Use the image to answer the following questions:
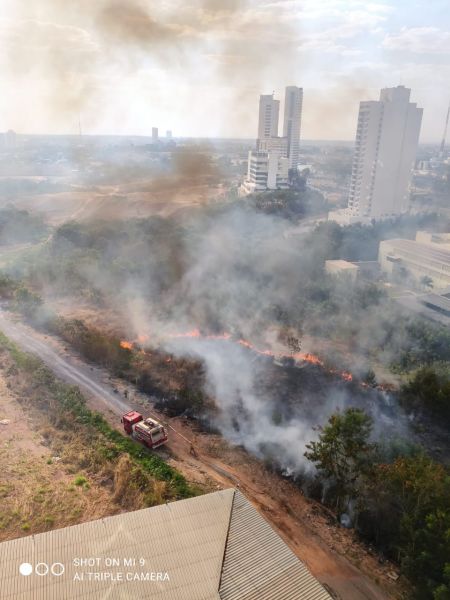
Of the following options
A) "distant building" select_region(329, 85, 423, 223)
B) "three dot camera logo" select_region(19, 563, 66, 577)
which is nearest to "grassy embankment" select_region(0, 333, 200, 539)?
"three dot camera logo" select_region(19, 563, 66, 577)

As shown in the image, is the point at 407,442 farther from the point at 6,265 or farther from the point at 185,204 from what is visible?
the point at 185,204

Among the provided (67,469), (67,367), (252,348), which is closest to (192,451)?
(67,469)

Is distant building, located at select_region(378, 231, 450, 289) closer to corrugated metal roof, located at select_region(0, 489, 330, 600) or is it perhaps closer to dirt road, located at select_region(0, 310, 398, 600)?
dirt road, located at select_region(0, 310, 398, 600)

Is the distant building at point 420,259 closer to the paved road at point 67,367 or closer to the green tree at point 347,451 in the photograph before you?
the green tree at point 347,451

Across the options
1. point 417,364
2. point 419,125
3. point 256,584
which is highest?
point 419,125

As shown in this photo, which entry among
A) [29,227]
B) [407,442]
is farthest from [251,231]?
[407,442]

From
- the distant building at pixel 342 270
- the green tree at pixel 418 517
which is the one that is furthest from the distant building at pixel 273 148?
the green tree at pixel 418 517

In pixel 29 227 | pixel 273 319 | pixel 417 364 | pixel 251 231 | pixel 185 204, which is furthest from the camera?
pixel 185 204

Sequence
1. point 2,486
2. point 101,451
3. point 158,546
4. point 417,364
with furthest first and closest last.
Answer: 1. point 417,364
2. point 101,451
3. point 2,486
4. point 158,546
